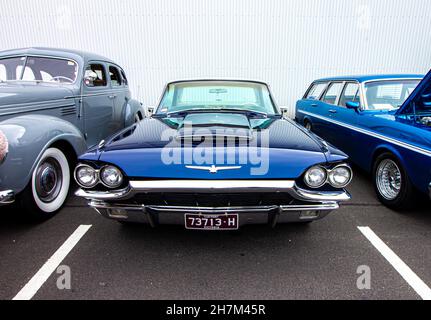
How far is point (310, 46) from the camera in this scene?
1011cm

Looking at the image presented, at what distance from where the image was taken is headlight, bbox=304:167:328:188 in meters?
2.24

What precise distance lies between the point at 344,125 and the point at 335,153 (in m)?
2.55

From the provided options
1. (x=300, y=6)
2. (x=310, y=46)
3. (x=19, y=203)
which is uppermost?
(x=300, y=6)

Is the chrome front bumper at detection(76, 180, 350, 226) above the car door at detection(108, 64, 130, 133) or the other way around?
the other way around

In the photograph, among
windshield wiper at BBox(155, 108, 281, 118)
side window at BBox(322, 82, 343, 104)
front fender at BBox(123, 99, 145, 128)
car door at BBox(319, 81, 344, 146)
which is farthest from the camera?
front fender at BBox(123, 99, 145, 128)

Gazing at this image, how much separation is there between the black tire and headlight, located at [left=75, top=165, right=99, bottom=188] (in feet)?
9.97

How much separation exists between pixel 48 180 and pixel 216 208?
2.05m

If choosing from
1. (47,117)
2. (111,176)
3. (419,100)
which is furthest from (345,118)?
(47,117)

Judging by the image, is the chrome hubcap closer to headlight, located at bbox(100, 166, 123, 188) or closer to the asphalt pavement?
the asphalt pavement

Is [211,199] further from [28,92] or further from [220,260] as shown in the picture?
[28,92]

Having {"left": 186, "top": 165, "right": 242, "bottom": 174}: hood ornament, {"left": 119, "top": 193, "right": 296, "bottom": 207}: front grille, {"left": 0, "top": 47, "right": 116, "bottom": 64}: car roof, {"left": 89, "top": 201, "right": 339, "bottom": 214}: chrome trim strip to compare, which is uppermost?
{"left": 0, "top": 47, "right": 116, "bottom": 64}: car roof

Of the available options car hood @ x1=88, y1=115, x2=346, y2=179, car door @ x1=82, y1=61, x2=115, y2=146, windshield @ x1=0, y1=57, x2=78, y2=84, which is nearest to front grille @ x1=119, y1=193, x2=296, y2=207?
car hood @ x1=88, y1=115, x2=346, y2=179
